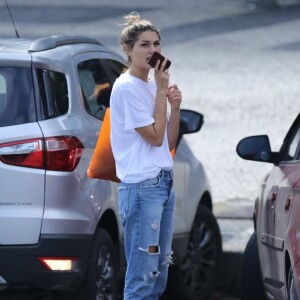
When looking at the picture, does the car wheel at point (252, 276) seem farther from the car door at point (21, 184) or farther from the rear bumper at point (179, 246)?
the car door at point (21, 184)

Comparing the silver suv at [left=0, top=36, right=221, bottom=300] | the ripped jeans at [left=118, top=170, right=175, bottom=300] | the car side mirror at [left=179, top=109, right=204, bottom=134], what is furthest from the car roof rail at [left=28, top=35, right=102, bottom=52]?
the ripped jeans at [left=118, top=170, right=175, bottom=300]

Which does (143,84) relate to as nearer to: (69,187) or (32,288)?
(69,187)

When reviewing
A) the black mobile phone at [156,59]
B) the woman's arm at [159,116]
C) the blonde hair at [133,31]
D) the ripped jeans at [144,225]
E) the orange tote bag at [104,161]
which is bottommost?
the ripped jeans at [144,225]

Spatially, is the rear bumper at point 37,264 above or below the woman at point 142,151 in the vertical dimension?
below

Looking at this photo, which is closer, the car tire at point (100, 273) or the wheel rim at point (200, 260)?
the car tire at point (100, 273)

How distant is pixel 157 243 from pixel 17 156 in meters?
0.91

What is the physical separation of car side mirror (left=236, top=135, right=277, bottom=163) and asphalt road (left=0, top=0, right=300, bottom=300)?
2335 mm

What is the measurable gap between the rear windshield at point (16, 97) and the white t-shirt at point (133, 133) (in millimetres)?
696

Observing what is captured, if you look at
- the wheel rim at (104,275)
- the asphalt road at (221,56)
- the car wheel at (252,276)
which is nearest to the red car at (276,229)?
the car wheel at (252,276)

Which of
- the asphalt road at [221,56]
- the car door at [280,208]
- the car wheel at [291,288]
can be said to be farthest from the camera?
the asphalt road at [221,56]

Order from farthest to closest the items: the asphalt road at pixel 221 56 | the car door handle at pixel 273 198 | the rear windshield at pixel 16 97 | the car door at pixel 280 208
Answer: the asphalt road at pixel 221 56
the car door handle at pixel 273 198
the rear windshield at pixel 16 97
the car door at pixel 280 208

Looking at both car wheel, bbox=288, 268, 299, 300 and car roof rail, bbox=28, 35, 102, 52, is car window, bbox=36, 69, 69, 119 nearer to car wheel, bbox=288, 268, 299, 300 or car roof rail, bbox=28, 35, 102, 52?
car roof rail, bbox=28, 35, 102, 52

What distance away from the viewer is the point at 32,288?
6.43 metres

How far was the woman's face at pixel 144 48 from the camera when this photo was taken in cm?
574
